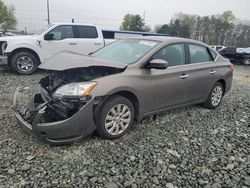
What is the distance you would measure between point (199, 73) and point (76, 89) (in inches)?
105

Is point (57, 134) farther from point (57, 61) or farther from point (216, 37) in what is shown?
point (216, 37)

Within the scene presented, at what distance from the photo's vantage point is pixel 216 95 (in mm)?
5562

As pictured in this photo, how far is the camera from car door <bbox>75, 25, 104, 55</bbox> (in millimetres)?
9148

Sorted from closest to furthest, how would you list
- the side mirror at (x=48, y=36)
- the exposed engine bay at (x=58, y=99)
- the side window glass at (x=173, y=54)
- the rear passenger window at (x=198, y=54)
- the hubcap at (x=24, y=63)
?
1. the exposed engine bay at (x=58, y=99)
2. the side window glass at (x=173, y=54)
3. the rear passenger window at (x=198, y=54)
4. the hubcap at (x=24, y=63)
5. the side mirror at (x=48, y=36)

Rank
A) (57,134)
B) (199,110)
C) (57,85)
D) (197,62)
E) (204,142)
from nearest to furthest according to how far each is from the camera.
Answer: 1. (57,134)
2. (57,85)
3. (204,142)
4. (197,62)
5. (199,110)

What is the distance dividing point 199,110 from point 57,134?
11.0ft

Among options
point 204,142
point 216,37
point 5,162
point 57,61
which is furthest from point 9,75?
point 216,37

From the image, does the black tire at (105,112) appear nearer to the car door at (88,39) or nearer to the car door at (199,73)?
the car door at (199,73)

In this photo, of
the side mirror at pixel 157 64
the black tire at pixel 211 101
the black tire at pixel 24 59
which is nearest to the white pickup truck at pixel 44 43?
the black tire at pixel 24 59

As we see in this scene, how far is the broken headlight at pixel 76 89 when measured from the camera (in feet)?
10.9

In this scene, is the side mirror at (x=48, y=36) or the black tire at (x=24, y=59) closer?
the black tire at (x=24, y=59)

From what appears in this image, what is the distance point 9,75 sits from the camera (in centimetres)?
809

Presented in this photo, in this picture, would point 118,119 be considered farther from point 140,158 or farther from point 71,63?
point 71,63

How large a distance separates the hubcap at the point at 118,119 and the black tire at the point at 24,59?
5653 millimetres
